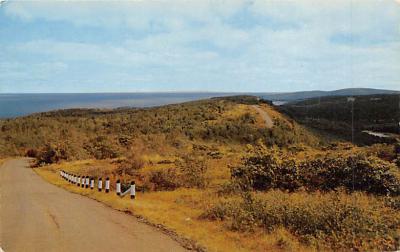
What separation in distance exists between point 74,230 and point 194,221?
2796 mm

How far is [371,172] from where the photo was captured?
43.9 ft

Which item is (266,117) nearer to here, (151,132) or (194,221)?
(151,132)

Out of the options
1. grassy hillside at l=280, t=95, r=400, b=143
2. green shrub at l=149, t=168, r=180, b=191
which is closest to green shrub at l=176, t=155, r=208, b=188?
green shrub at l=149, t=168, r=180, b=191

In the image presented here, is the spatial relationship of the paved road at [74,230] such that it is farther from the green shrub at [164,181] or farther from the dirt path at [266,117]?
the dirt path at [266,117]

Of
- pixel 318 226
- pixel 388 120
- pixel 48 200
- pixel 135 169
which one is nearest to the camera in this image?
pixel 318 226

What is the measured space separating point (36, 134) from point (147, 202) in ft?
231

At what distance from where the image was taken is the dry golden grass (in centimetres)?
846

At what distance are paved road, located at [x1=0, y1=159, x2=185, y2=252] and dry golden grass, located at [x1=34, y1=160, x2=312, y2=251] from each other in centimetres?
51

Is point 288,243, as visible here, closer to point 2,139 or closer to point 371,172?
Answer: point 371,172

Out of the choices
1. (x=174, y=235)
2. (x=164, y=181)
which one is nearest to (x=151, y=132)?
(x=164, y=181)

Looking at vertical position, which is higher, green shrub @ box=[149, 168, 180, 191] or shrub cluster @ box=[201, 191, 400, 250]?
shrub cluster @ box=[201, 191, 400, 250]

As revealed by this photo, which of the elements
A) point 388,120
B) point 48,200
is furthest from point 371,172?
point 388,120

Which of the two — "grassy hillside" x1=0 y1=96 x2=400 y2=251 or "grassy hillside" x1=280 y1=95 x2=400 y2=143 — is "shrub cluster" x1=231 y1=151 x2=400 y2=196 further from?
"grassy hillside" x1=280 y1=95 x2=400 y2=143

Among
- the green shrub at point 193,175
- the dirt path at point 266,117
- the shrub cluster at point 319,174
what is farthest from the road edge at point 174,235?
the dirt path at point 266,117
